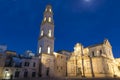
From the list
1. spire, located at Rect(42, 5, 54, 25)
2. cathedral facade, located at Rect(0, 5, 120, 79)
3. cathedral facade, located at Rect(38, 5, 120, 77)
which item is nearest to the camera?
cathedral facade, located at Rect(0, 5, 120, 79)

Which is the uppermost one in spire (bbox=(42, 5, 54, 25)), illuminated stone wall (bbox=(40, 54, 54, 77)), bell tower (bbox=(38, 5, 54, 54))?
spire (bbox=(42, 5, 54, 25))

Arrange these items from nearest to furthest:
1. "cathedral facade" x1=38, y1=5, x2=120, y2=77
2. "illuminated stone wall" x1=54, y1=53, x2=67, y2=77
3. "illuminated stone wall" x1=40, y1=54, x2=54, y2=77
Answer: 1. "cathedral facade" x1=38, y1=5, x2=120, y2=77
2. "illuminated stone wall" x1=40, y1=54, x2=54, y2=77
3. "illuminated stone wall" x1=54, y1=53, x2=67, y2=77

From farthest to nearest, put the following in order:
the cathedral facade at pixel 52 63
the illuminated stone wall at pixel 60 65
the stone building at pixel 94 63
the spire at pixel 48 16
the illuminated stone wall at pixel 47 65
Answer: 1. the spire at pixel 48 16
2. the illuminated stone wall at pixel 60 65
3. the illuminated stone wall at pixel 47 65
4. the stone building at pixel 94 63
5. the cathedral facade at pixel 52 63

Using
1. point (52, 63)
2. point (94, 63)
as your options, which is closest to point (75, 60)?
point (94, 63)

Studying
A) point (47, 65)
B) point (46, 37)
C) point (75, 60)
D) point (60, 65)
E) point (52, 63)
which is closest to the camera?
point (47, 65)

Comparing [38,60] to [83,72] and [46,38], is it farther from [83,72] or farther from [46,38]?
[83,72]

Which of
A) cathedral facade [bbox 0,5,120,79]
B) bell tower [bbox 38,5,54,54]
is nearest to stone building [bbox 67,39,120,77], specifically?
cathedral facade [bbox 0,5,120,79]

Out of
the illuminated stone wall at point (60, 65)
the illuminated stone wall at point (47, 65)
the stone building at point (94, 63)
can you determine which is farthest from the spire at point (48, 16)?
the stone building at point (94, 63)

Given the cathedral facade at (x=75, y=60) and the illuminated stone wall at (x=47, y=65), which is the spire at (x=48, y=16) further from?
the illuminated stone wall at (x=47, y=65)

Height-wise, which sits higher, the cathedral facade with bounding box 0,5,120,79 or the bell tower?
the bell tower

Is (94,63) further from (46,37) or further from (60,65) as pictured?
(46,37)

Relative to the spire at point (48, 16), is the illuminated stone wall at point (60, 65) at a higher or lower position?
lower

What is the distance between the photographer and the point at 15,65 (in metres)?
50.5

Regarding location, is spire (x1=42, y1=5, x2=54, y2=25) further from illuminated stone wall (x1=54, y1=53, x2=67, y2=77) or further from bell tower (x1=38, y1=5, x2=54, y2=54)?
illuminated stone wall (x1=54, y1=53, x2=67, y2=77)
